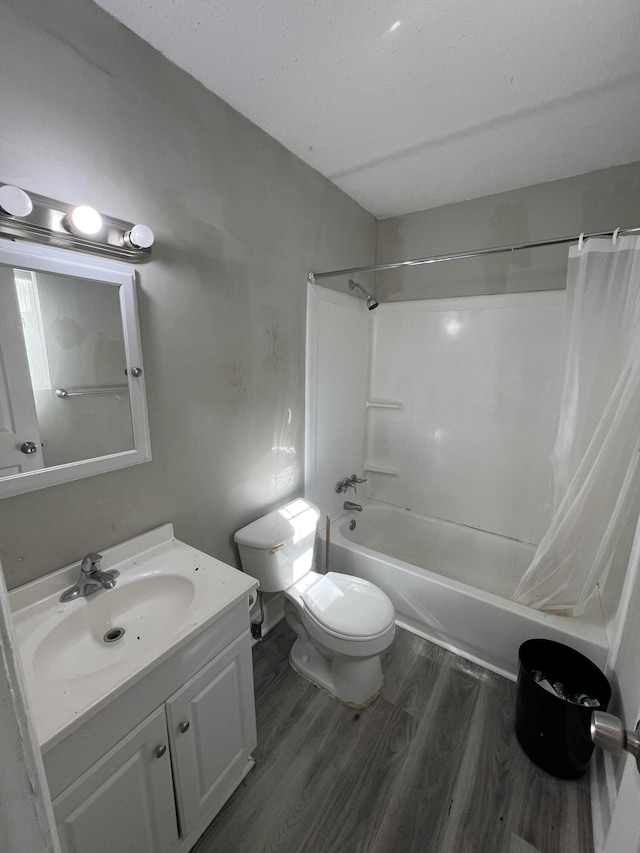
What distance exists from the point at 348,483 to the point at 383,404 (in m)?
0.63

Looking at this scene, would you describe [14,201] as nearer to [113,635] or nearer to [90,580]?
[90,580]

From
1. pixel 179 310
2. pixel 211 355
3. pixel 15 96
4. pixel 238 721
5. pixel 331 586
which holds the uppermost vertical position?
pixel 15 96

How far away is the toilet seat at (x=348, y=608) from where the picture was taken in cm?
146

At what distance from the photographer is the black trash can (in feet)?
4.06

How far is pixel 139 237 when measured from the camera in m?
1.11

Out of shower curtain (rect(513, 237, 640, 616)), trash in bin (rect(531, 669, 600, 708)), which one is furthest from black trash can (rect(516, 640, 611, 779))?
shower curtain (rect(513, 237, 640, 616))

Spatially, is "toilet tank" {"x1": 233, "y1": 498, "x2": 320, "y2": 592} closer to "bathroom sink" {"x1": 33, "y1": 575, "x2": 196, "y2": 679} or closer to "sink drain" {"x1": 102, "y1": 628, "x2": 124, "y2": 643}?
"bathroom sink" {"x1": 33, "y1": 575, "x2": 196, "y2": 679}

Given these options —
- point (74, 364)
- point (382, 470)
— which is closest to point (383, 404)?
point (382, 470)

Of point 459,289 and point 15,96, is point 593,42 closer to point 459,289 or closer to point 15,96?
point 459,289

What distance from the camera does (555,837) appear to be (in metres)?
1.15

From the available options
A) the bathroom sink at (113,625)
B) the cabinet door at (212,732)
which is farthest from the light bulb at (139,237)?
the cabinet door at (212,732)

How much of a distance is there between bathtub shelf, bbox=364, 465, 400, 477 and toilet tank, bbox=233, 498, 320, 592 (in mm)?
982

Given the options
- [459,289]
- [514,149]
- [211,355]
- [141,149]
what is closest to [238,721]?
[211,355]

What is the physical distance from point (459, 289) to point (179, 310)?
5.62 ft
